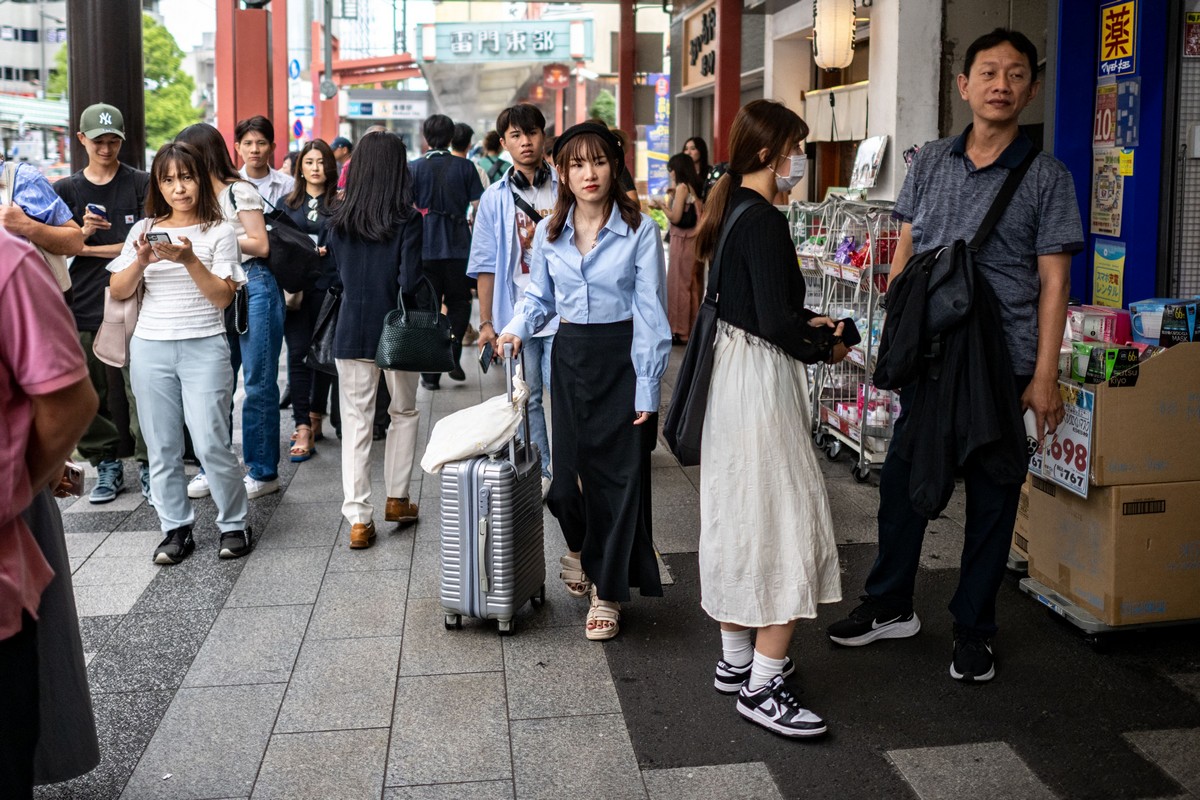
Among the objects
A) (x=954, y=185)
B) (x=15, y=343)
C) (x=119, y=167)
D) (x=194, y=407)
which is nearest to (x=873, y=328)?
(x=954, y=185)

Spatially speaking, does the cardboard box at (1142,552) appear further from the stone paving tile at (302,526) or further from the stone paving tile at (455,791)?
the stone paving tile at (302,526)

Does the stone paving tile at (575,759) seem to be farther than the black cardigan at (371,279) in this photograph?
No

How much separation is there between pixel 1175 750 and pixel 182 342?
13.2 feet

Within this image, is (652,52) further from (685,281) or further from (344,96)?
(344,96)

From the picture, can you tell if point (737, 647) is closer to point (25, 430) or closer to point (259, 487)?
point (25, 430)

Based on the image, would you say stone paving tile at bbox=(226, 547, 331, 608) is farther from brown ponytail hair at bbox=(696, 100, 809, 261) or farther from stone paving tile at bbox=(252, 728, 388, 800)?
brown ponytail hair at bbox=(696, 100, 809, 261)

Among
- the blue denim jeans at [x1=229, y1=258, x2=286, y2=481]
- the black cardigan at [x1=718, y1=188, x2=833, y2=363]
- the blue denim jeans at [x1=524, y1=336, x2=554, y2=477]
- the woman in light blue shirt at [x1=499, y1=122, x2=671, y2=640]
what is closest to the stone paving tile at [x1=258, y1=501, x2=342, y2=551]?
the blue denim jeans at [x1=229, y1=258, x2=286, y2=481]

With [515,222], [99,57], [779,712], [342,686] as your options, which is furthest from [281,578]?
[99,57]

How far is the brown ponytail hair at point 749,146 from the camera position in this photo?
3.65 meters

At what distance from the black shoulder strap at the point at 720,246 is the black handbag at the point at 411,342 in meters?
2.02

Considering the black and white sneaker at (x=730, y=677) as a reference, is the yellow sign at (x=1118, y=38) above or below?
above

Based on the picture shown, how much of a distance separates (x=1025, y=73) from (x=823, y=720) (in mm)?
2055

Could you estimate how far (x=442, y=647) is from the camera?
4.46 m

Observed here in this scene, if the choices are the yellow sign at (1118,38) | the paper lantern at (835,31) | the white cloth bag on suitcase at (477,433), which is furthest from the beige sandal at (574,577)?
the paper lantern at (835,31)
